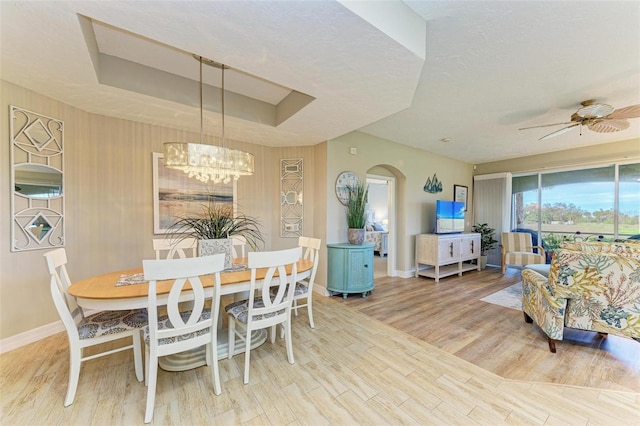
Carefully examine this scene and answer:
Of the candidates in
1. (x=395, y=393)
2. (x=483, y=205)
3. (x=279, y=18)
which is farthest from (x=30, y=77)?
(x=483, y=205)

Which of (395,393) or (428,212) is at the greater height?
(428,212)

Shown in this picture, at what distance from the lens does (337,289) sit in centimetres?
370

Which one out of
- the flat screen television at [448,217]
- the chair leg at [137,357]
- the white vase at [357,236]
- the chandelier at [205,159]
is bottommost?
the chair leg at [137,357]

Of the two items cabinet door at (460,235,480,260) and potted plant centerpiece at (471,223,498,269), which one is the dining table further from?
potted plant centerpiece at (471,223,498,269)

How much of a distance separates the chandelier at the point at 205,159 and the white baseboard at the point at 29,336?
2.09 metres

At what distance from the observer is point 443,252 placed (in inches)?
188

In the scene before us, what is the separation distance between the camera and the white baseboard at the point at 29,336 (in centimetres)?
220

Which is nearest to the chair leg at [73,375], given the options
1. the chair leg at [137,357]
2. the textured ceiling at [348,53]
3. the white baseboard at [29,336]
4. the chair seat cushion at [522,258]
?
the chair leg at [137,357]

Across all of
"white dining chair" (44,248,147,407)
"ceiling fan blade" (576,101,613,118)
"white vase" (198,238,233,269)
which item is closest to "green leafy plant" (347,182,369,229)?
"white vase" (198,238,233,269)

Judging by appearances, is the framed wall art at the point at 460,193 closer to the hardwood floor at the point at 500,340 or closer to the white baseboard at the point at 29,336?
the hardwood floor at the point at 500,340

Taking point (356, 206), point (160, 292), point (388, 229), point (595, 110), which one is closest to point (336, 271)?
point (356, 206)

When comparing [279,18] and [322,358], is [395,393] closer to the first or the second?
[322,358]

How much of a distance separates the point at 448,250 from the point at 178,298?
4.80 meters

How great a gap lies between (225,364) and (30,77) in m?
3.02
